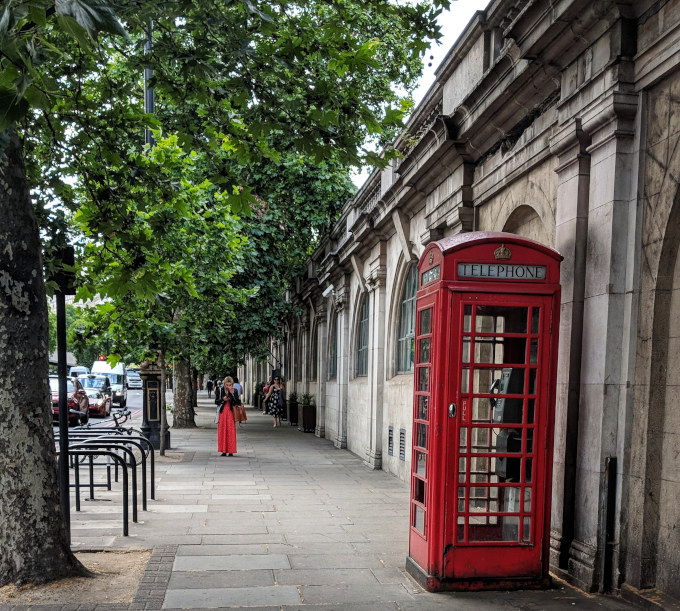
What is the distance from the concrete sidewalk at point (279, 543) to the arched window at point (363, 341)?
11.6 feet

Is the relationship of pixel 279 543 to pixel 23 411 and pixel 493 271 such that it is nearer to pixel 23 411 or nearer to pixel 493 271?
pixel 23 411

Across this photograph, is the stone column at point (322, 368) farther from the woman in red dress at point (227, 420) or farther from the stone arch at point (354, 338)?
A: the woman in red dress at point (227, 420)

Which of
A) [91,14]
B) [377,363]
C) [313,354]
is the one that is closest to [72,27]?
[91,14]

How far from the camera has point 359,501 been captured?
10594 mm

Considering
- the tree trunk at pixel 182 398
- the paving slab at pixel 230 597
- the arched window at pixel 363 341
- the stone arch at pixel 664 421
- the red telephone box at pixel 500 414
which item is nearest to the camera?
the stone arch at pixel 664 421

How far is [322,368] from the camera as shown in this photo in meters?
23.0

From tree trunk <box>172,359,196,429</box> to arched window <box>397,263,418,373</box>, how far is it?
10547 millimetres

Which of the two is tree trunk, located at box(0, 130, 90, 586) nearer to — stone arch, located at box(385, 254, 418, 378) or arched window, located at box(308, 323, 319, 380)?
stone arch, located at box(385, 254, 418, 378)

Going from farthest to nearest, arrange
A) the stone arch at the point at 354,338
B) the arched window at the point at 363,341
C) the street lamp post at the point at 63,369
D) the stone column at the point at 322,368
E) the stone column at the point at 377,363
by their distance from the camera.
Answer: the stone column at the point at 322,368 < the stone arch at the point at 354,338 < the arched window at the point at 363,341 < the stone column at the point at 377,363 < the street lamp post at the point at 63,369

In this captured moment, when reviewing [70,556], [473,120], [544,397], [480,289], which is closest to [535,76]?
[473,120]

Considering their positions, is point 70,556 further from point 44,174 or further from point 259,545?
point 44,174

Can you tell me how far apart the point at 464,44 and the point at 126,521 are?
6583 mm

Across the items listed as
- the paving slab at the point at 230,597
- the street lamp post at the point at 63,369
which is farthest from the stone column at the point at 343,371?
the paving slab at the point at 230,597

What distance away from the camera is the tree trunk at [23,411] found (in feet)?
18.7
